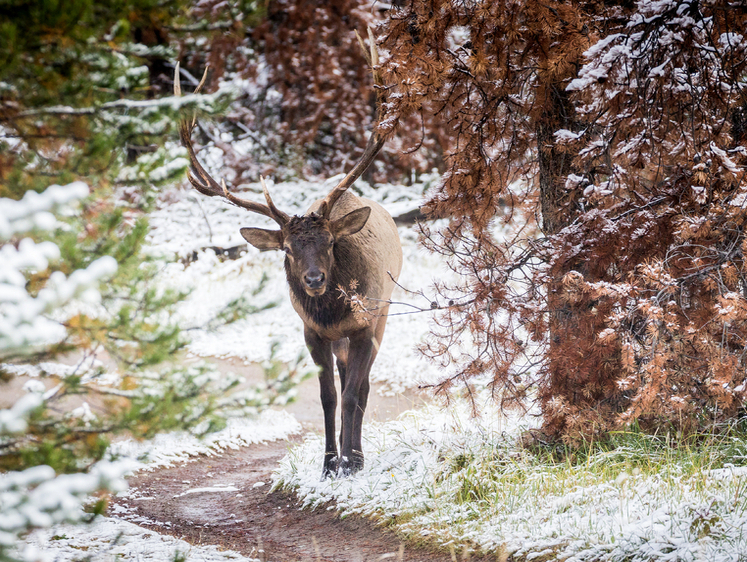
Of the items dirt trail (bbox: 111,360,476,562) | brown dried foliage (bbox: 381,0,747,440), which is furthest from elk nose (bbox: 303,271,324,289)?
dirt trail (bbox: 111,360,476,562)

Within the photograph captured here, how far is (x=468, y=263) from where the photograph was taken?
4.79 metres

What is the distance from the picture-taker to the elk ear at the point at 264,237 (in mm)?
5873

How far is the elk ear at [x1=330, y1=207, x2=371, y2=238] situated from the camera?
5.86m

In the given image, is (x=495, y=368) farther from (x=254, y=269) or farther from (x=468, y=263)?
(x=254, y=269)

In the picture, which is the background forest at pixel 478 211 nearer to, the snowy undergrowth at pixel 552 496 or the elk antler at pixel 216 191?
the snowy undergrowth at pixel 552 496

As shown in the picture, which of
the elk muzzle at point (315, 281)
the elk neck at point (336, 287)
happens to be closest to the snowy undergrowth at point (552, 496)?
the elk neck at point (336, 287)

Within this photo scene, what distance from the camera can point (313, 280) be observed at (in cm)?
534

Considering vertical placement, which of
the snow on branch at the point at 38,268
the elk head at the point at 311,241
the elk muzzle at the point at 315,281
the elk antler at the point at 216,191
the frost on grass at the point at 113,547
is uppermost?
the elk antler at the point at 216,191

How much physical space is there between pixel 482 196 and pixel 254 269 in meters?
9.50

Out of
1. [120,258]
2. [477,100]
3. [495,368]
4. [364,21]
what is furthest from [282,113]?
[120,258]

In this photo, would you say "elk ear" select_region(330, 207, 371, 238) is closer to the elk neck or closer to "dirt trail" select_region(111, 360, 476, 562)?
the elk neck

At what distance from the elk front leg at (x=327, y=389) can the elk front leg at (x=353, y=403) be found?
0.57 feet

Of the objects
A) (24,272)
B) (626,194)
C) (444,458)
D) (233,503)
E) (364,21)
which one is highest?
(364,21)

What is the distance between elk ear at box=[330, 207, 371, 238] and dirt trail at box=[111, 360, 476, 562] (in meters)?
2.45
